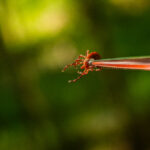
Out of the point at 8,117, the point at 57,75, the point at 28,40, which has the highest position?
the point at 28,40

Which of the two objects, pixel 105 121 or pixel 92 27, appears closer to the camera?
pixel 92 27

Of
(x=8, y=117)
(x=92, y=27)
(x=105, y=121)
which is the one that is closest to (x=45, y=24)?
(x=92, y=27)

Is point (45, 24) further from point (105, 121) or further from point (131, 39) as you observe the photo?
point (105, 121)

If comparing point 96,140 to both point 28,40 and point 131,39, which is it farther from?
point 28,40

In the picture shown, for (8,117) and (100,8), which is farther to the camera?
(8,117)

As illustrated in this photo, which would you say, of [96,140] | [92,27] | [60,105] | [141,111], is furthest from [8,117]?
[141,111]

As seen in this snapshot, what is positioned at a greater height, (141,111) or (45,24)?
(45,24)
